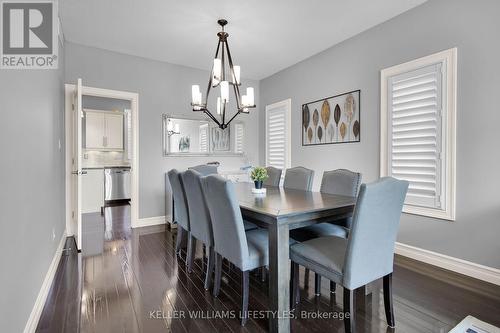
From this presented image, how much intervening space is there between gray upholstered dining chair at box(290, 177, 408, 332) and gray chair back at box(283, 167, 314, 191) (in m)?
1.20

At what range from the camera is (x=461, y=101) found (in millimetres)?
2533

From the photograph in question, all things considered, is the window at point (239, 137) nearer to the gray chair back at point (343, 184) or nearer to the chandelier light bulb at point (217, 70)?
the chandelier light bulb at point (217, 70)

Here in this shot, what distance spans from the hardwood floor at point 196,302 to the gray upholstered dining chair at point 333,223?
39cm

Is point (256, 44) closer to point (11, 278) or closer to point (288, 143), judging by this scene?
point (288, 143)

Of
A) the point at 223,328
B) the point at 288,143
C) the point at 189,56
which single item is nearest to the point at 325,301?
the point at 223,328

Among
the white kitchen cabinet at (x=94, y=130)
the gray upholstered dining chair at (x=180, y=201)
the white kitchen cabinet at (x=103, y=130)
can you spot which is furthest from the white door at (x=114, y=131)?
the gray upholstered dining chair at (x=180, y=201)

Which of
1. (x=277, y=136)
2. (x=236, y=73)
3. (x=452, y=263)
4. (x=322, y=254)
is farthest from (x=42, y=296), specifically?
(x=277, y=136)

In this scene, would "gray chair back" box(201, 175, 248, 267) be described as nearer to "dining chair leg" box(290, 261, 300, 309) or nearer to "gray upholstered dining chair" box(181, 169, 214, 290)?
"gray upholstered dining chair" box(181, 169, 214, 290)

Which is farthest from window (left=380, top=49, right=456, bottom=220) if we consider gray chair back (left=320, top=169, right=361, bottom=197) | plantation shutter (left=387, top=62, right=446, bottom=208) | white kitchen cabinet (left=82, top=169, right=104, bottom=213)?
white kitchen cabinet (left=82, top=169, right=104, bottom=213)

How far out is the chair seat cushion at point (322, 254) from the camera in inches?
63.8

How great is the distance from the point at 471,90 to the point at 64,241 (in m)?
5.01

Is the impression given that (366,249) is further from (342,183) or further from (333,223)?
(342,183)

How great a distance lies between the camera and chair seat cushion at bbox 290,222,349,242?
232 cm

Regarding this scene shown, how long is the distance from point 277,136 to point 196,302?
3630 mm
